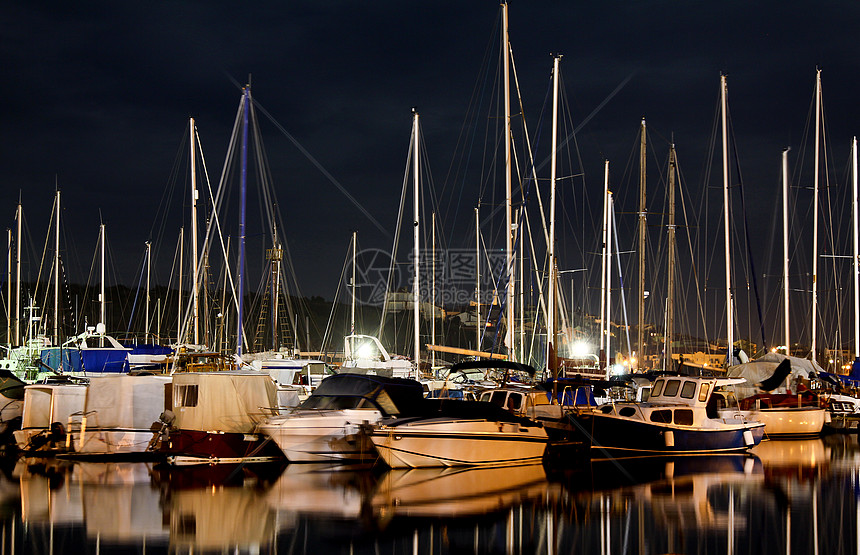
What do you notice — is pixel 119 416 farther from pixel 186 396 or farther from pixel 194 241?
pixel 194 241

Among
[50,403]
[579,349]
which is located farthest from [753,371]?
[50,403]

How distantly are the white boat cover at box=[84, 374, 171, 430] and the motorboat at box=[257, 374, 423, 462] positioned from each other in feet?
14.7

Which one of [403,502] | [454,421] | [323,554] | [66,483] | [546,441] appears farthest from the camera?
[546,441]

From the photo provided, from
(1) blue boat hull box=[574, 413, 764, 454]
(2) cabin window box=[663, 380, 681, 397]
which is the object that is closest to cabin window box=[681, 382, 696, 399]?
(2) cabin window box=[663, 380, 681, 397]

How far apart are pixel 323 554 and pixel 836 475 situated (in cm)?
1815

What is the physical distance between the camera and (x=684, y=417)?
32.5m

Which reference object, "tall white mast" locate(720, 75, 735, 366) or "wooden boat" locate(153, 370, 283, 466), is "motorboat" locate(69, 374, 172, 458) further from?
"tall white mast" locate(720, 75, 735, 366)

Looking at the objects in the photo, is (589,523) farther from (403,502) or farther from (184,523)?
(184,523)

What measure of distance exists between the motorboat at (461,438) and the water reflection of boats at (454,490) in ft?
1.12

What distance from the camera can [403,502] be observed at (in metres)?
20.8

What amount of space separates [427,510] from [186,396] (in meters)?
11.3

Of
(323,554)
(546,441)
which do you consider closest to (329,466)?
(546,441)

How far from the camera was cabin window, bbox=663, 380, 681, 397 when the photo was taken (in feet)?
108

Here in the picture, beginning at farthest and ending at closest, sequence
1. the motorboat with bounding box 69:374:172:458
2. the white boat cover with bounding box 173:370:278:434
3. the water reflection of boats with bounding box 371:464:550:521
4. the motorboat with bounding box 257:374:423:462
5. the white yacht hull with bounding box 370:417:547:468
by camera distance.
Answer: the motorboat with bounding box 69:374:172:458
the white boat cover with bounding box 173:370:278:434
the motorboat with bounding box 257:374:423:462
the white yacht hull with bounding box 370:417:547:468
the water reflection of boats with bounding box 371:464:550:521
